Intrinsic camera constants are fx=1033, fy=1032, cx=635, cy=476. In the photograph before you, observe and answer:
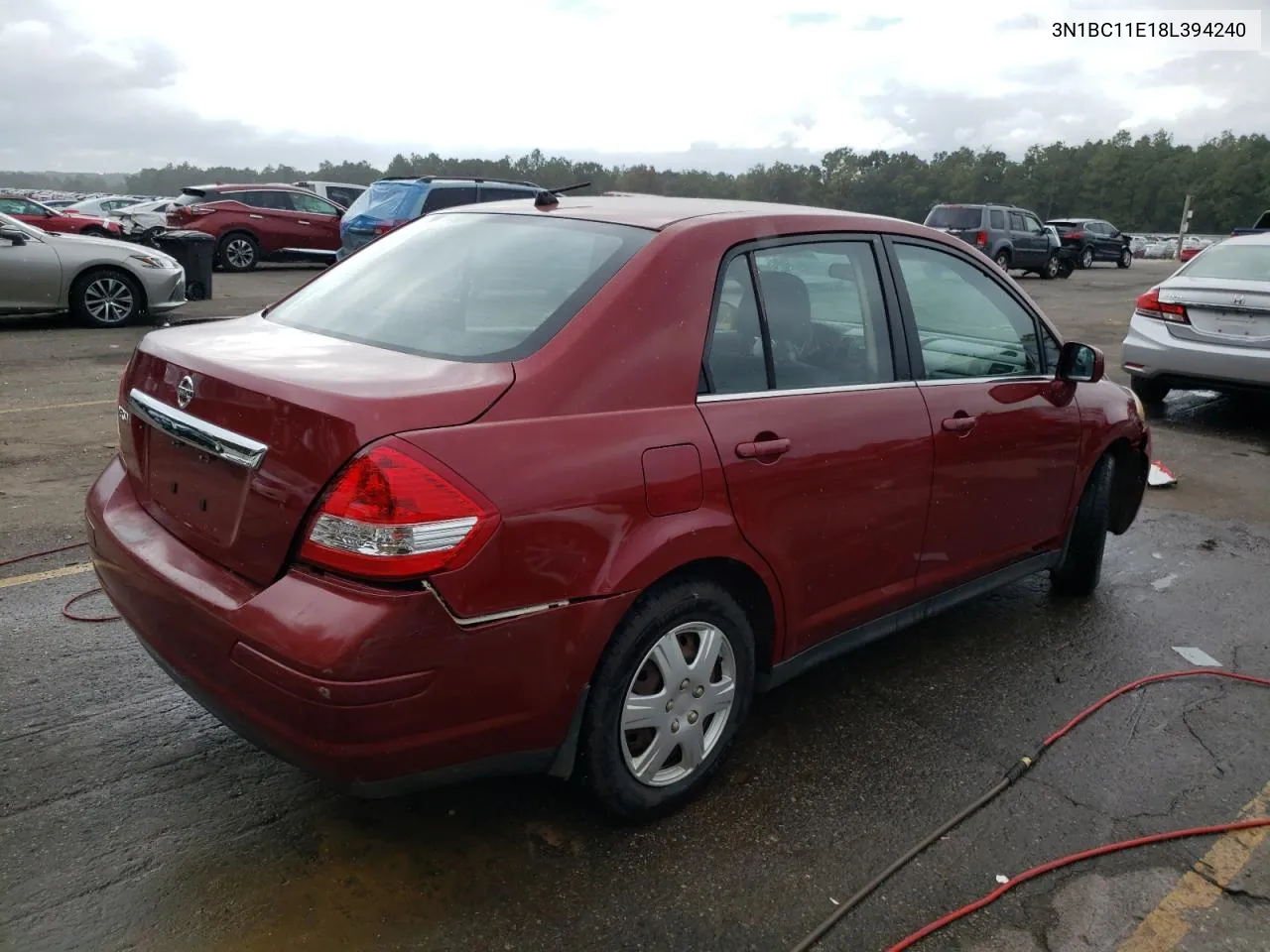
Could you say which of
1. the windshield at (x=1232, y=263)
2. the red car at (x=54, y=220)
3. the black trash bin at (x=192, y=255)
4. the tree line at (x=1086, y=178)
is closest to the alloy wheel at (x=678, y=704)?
the windshield at (x=1232, y=263)

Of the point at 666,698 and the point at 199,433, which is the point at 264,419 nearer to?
the point at 199,433

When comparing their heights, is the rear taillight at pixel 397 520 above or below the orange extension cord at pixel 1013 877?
above

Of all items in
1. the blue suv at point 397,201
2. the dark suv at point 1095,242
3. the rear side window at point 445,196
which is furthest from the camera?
the dark suv at point 1095,242

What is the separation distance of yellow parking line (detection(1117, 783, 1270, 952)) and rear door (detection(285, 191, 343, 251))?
2069 centimetres

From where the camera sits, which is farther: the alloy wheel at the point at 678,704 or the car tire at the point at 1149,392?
the car tire at the point at 1149,392

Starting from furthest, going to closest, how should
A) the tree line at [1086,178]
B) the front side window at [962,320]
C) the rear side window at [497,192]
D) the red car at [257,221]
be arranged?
1. the tree line at [1086,178]
2. the red car at [257,221]
3. the rear side window at [497,192]
4. the front side window at [962,320]

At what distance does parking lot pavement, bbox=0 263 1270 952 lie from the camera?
245 cm

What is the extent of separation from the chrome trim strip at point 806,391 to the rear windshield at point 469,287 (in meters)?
0.42

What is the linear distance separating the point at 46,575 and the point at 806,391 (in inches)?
130

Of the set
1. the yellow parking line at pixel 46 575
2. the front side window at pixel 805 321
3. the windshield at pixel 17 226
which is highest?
the front side window at pixel 805 321

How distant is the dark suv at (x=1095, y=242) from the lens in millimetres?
33375

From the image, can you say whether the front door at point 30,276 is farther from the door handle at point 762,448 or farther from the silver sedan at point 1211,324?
the door handle at point 762,448

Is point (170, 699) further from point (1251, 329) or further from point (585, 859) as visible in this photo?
point (1251, 329)

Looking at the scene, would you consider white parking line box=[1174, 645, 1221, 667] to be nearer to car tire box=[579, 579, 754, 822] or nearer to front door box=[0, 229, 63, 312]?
car tire box=[579, 579, 754, 822]
